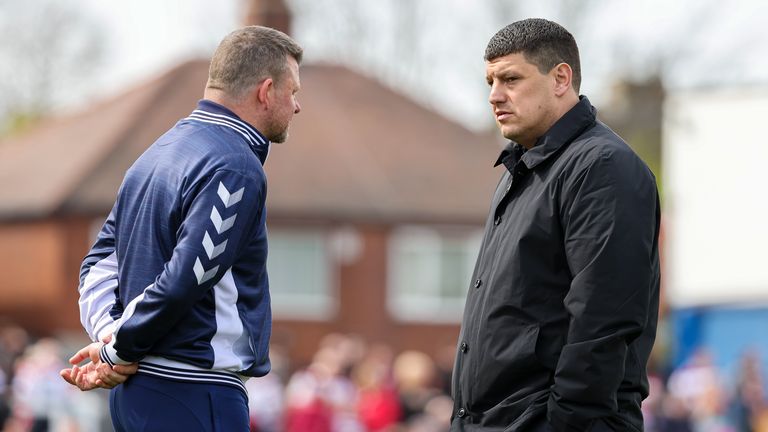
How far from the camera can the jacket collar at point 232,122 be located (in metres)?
4.97

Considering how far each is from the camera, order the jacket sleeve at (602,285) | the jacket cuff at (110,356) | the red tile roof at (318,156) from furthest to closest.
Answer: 1. the red tile roof at (318,156)
2. the jacket cuff at (110,356)
3. the jacket sleeve at (602,285)

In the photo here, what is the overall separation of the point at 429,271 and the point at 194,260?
2790cm

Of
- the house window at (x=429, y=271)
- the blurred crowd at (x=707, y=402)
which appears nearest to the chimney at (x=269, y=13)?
the house window at (x=429, y=271)

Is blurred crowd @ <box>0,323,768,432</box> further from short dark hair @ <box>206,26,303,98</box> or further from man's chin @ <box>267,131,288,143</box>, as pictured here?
short dark hair @ <box>206,26,303,98</box>

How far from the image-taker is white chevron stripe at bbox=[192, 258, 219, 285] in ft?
15.2

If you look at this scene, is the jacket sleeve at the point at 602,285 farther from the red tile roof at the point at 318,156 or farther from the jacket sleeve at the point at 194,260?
the red tile roof at the point at 318,156

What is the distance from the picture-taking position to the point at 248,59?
4.96m

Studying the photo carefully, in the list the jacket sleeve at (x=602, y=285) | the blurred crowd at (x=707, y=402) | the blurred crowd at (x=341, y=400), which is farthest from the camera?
the blurred crowd at (x=707, y=402)

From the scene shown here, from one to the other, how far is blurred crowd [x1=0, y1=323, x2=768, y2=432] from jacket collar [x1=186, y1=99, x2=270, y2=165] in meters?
9.93

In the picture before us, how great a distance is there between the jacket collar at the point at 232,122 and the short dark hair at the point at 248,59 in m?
0.07

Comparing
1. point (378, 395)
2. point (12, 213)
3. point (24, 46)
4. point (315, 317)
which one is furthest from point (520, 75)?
point (24, 46)

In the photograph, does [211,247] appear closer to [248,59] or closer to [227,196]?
[227,196]

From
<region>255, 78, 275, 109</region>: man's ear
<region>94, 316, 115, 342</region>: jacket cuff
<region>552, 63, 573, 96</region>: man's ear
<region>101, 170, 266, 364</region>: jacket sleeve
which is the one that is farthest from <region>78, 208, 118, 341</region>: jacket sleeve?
<region>552, 63, 573, 96</region>: man's ear

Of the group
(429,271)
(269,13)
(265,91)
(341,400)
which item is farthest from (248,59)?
(269,13)
